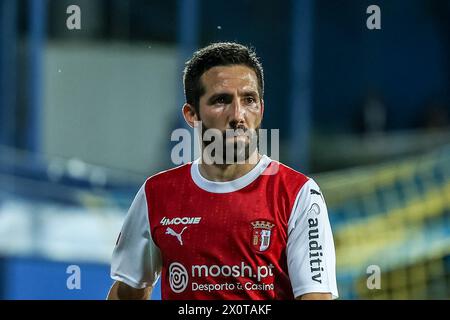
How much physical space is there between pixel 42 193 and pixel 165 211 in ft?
13.8

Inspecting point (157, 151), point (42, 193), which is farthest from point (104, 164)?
point (42, 193)

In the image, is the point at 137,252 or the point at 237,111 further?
the point at 137,252

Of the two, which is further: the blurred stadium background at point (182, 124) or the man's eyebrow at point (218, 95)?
the blurred stadium background at point (182, 124)

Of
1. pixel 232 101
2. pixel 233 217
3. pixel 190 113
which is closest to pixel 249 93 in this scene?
pixel 232 101

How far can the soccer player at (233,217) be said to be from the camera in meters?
3.28

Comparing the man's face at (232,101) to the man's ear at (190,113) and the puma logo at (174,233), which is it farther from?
the puma logo at (174,233)

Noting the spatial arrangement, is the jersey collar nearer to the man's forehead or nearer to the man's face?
the man's face

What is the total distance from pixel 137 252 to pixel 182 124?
4593mm

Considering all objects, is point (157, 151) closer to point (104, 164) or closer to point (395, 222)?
point (104, 164)

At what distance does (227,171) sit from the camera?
343cm

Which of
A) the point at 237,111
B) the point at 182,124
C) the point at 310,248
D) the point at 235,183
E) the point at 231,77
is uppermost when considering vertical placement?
the point at 182,124

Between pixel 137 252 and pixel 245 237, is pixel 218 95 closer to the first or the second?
pixel 245 237

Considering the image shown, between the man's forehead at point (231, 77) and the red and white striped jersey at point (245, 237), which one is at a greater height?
the man's forehead at point (231, 77)

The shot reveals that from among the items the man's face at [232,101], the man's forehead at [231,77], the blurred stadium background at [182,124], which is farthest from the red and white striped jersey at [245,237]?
the blurred stadium background at [182,124]
